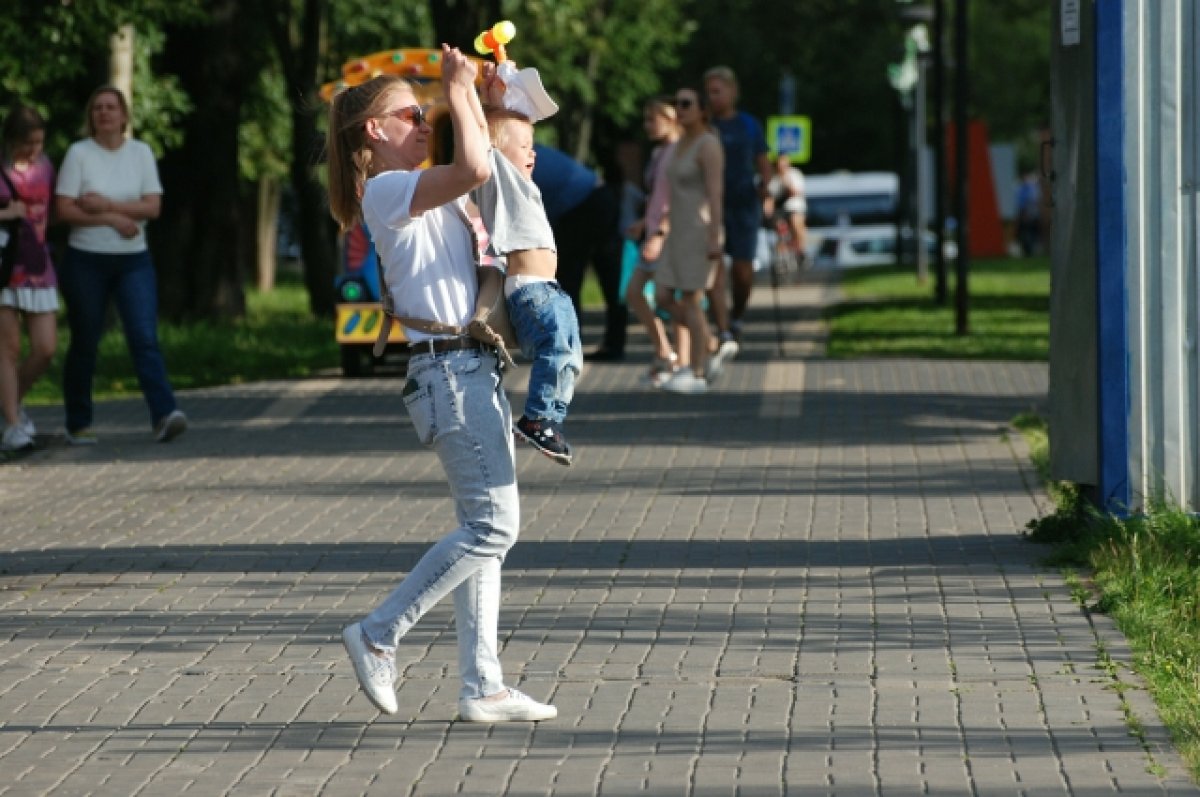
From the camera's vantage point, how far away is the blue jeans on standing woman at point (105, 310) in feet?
41.2

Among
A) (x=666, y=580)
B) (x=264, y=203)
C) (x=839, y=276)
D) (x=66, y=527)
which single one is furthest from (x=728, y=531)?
(x=264, y=203)

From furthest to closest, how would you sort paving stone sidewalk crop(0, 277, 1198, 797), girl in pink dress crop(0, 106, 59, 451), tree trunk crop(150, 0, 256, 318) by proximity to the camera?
tree trunk crop(150, 0, 256, 318)
girl in pink dress crop(0, 106, 59, 451)
paving stone sidewalk crop(0, 277, 1198, 797)

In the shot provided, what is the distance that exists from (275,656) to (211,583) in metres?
1.45

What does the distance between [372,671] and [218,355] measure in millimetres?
13519

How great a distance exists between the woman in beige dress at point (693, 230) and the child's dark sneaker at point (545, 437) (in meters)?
8.97

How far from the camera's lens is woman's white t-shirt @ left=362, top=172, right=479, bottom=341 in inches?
227

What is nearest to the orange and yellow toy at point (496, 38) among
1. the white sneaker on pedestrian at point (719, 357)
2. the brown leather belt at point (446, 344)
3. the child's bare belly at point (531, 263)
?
the child's bare belly at point (531, 263)

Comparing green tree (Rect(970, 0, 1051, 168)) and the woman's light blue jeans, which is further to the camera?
green tree (Rect(970, 0, 1051, 168))

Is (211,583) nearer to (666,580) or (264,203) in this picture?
(666,580)

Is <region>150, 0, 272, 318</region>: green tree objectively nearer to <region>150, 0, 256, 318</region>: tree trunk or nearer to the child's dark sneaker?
<region>150, 0, 256, 318</region>: tree trunk

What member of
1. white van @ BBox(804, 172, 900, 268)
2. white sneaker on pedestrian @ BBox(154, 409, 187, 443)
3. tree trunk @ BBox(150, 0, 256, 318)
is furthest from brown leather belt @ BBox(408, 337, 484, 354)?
white van @ BBox(804, 172, 900, 268)

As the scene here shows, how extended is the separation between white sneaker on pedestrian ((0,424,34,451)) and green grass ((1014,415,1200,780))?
19.1 ft

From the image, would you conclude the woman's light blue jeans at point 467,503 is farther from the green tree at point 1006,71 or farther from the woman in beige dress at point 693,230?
the green tree at point 1006,71

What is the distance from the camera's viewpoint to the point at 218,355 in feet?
62.6
